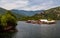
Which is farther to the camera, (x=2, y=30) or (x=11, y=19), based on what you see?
(x=11, y=19)

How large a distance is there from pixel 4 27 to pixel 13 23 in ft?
21.1

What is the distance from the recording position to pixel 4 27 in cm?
5403

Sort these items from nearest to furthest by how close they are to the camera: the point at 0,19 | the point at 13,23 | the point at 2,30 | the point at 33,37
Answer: the point at 33,37
the point at 2,30
the point at 0,19
the point at 13,23

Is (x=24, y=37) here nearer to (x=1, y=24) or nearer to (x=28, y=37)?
(x=28, y=37)

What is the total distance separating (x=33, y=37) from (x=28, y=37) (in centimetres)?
111

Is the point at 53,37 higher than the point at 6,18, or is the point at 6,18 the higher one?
the point at 6,18

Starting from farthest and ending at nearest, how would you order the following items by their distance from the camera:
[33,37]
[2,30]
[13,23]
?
[13,23], [2,30], [33,37]

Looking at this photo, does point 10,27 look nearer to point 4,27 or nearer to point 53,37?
point 4,27

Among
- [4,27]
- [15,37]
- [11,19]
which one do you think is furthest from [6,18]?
[15,37]

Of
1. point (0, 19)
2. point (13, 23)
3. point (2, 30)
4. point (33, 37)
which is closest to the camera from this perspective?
point (33, 37)

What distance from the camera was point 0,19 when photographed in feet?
184

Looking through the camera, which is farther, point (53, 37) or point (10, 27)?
point (10, 27)

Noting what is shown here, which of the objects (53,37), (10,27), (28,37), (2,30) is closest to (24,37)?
(28,37)

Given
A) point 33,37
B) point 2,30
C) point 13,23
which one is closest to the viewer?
point 33,37
